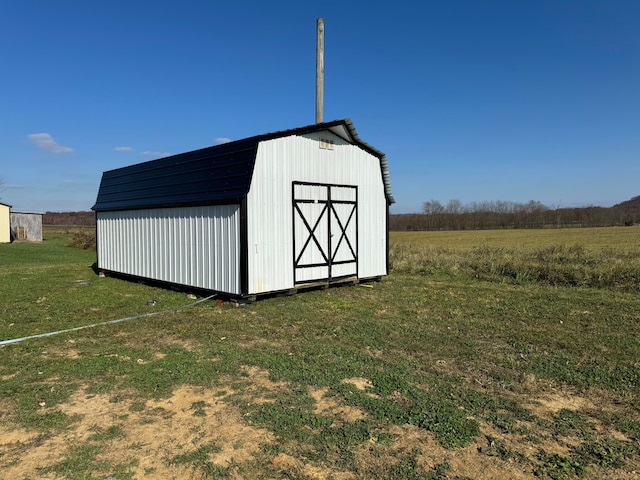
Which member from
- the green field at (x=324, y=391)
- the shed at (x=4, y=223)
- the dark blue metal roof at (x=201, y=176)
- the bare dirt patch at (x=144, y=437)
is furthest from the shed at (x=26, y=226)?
Answer: the bare dirt patch at (x=144, y=437)

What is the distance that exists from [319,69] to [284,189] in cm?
677

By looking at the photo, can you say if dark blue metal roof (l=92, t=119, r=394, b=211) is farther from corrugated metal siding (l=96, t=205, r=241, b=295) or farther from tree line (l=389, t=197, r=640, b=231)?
tree line (l=389, t=197, r=640, b=231)

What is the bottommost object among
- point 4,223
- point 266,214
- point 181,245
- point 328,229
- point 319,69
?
point 181,245

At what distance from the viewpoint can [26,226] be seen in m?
39.7

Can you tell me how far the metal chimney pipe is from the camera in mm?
14516

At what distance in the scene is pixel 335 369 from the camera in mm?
5062

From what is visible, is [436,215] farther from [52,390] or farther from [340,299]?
[52,390]

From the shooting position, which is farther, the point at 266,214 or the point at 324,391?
the point at 266,214

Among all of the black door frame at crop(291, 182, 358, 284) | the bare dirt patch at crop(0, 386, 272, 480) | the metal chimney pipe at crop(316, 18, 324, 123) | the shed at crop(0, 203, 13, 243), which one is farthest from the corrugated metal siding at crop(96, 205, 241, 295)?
the shed at crop(0, 203, 13, 243)

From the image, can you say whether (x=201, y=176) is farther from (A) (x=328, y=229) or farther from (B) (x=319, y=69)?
(B) (x=319, y=69)

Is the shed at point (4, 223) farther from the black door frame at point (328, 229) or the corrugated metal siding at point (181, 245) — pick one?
the black door frame at point (328, 229)

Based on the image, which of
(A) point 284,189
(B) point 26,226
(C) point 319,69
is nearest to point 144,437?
(A) point 284,189

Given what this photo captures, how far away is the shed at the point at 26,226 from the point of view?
3925 centimetres

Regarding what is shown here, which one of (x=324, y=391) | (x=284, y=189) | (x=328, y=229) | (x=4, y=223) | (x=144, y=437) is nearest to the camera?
(x=144, y=437)
